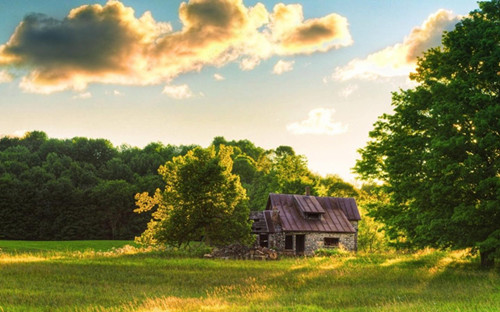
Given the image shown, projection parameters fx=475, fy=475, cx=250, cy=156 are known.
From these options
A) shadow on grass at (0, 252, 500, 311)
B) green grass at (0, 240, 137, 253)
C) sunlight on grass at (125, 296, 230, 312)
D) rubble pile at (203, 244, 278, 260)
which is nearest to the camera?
sunlight on grass at (125, 296, 230, 312)

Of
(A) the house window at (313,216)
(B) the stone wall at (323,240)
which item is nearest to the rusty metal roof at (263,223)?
(B) the stone wall at (323,240)

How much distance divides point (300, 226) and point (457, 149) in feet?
99.3

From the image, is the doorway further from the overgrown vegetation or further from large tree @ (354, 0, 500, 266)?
large tree @ (354, 0, 500, 266)

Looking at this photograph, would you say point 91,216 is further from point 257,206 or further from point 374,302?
point 374,302

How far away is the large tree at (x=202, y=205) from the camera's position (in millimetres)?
40906

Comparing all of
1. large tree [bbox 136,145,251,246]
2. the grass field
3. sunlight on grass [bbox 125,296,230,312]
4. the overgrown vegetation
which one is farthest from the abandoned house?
sunlight on grass [bbox 125,296,230,312]

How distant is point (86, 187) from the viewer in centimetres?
8519

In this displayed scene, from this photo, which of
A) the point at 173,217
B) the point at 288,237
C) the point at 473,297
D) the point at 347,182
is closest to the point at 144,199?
the point at 173,217

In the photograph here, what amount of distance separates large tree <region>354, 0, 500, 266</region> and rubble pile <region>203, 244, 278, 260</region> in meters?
14.0

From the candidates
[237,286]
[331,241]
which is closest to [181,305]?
[237,286]

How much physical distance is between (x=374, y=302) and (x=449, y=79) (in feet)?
50.9

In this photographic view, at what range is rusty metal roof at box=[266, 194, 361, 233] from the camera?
52750mm

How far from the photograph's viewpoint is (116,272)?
26375 millimetres

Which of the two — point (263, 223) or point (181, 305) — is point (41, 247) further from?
point (181, 305)
